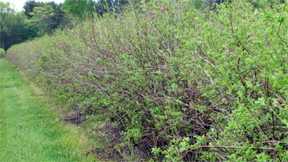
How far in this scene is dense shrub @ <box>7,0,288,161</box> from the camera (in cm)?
214

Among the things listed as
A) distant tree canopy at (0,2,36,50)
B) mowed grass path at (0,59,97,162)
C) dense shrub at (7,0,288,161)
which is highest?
distant tree canopy at (0,2,36,50)

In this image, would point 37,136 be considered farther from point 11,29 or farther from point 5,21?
point 5,21

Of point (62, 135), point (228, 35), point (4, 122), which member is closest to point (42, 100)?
point (4, 122)

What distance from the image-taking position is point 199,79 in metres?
3.34

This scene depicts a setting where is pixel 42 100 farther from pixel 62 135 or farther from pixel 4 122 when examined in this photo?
Result: pixel 62 135

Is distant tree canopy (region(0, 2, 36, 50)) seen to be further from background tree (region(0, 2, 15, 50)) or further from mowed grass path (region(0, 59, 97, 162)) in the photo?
mowed grass path (region(0, 59, 97, 162))

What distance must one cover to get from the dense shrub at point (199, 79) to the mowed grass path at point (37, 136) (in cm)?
91

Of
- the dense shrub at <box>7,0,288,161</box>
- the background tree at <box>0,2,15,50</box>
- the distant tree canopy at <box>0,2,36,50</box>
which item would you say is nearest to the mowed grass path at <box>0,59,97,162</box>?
the dense shrub at <box>7,0,288,161</box>

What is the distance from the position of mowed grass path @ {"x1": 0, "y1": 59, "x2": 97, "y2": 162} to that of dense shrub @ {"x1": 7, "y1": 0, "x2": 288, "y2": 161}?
2.98 feet

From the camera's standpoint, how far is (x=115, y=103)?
447 centimetres

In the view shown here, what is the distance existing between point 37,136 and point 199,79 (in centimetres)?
410

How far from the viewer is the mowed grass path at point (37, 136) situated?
4.91 meters

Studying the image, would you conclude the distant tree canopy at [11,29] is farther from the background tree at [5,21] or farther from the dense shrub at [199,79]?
the dense shrub at [199,79]

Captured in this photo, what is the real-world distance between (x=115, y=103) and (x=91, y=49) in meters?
1.55
